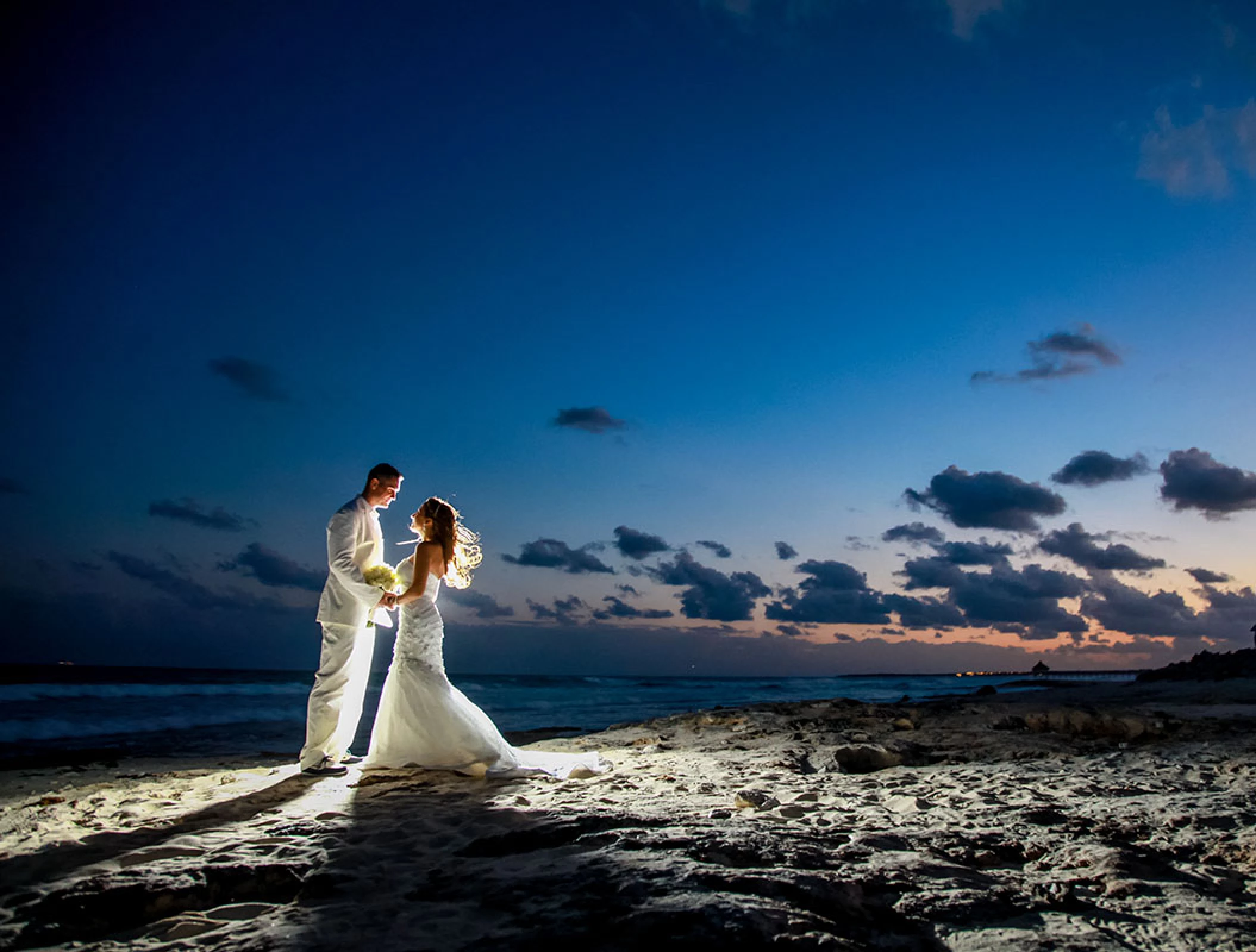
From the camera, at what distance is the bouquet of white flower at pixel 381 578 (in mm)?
6078

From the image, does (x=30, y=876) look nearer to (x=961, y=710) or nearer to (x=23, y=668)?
(x=961, y=710)

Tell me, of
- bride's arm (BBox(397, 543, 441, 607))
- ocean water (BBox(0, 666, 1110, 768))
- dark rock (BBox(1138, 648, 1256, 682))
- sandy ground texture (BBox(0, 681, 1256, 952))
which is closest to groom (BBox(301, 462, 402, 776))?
bride's arm (BBox(397, 543, 441, 607))

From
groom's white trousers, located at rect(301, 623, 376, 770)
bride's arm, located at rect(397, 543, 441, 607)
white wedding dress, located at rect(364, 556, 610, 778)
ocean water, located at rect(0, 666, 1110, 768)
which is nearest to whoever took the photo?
white wedding dress, located at rect(364, 556, 610, 778)

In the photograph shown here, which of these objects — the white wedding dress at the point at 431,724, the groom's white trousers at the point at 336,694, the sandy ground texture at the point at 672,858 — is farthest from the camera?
the groom's white trousers at the point at 336,694

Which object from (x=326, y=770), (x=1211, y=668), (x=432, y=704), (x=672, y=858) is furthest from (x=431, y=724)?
(x=1211, y=668)

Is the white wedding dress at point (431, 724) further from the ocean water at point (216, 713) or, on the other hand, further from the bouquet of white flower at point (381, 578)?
the ocean water at point (216, 713)

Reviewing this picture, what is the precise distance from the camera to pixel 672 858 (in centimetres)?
289

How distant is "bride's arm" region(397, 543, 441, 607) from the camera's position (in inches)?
238

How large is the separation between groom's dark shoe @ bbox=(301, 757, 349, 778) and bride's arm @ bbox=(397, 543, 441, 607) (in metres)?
1.41

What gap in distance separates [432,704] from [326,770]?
3.47ft

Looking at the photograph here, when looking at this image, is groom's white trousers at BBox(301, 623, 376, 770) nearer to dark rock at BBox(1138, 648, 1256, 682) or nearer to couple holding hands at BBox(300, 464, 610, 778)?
couple holding hands at BBox(300, 464, 610, 778)

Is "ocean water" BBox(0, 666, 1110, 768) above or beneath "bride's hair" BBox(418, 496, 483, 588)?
beneath

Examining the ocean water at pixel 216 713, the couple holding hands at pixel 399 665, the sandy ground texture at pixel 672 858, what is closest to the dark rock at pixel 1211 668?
the ocean water at pixel 216 713

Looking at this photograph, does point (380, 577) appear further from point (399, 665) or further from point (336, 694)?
point (336, 694)
